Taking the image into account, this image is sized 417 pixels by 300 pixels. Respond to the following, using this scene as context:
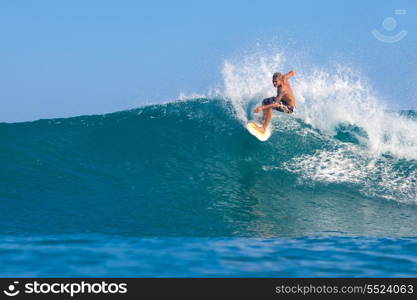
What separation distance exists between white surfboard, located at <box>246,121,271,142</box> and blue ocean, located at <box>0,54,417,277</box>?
1.03ft

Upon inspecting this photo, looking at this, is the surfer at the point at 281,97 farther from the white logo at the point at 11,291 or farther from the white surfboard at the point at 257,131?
the white logo at the point at 11,291

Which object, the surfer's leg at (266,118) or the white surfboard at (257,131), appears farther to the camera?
the white surfboard at (257,131)

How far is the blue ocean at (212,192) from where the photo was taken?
5277mm

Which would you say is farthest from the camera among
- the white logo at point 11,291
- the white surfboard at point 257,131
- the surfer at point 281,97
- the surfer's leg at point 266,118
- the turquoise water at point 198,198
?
the white surfboard at point 257,131

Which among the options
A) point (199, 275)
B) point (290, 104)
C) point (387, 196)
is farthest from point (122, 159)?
point (199, 275)

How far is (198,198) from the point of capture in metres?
8.91

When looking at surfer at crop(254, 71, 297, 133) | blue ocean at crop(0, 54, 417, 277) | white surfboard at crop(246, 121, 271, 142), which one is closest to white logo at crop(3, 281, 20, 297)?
blue ocean at crop(0, 54, 417, 277)

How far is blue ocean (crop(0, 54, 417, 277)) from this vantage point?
528 centimetres

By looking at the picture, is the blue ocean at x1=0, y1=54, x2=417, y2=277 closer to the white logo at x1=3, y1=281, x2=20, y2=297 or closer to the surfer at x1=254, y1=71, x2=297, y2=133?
the white logo at x1=3, y1=281, x2=20, y2=297

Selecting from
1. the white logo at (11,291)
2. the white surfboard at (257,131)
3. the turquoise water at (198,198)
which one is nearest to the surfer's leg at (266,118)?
the white surfboard at (257,131)

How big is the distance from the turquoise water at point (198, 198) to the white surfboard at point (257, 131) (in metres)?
0.33

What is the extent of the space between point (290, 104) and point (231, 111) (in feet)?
9.47

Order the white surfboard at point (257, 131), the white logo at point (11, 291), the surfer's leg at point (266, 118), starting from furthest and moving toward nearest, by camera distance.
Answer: the white surfboard at point (257, 131)
the surfer's leg at point (266, 118)
the white logo at point (11, 291)

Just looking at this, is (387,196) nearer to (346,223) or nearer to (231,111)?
(346,223)
